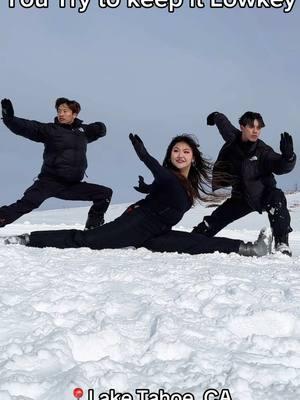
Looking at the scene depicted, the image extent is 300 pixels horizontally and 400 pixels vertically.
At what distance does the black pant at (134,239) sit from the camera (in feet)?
17.0

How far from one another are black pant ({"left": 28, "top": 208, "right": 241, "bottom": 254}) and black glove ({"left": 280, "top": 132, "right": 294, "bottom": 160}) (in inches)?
42.7

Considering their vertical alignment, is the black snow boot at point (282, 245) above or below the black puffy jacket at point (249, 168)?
below

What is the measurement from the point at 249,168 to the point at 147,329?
316 cm

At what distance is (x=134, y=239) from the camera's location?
522 centimetres

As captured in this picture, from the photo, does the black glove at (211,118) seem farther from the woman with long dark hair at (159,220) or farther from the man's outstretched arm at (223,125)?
the woman with long dark hair at (159,220)

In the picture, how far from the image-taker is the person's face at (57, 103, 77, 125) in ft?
20.6

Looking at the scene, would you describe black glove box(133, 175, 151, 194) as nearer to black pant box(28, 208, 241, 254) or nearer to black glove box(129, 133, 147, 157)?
black pant box(28, 208, 241, 254)

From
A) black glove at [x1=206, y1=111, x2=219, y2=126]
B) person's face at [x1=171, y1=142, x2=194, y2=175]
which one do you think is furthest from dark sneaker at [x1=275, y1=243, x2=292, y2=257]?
black glove at [x1=206, y1=111, x2=219, y2=126]

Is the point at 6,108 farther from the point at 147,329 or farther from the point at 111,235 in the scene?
the point at 147,329

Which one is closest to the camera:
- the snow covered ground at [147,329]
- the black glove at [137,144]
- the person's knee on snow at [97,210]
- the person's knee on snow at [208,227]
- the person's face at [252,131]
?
the snow covered ground at [147,329]

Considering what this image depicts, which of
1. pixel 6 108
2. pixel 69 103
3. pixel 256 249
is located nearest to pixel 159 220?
pixel 256 249

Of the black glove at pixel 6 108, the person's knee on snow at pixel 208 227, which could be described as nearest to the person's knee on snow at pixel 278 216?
the person's knee on snow at pixel 208 227

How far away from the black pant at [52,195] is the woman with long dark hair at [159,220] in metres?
0.82

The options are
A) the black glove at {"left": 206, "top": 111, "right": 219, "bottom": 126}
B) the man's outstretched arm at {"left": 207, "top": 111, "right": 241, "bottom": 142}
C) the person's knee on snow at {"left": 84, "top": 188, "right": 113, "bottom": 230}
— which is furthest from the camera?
the person's knee on snow at {"left": 84, "top": 188, "right": 113, "bottom": 230}
